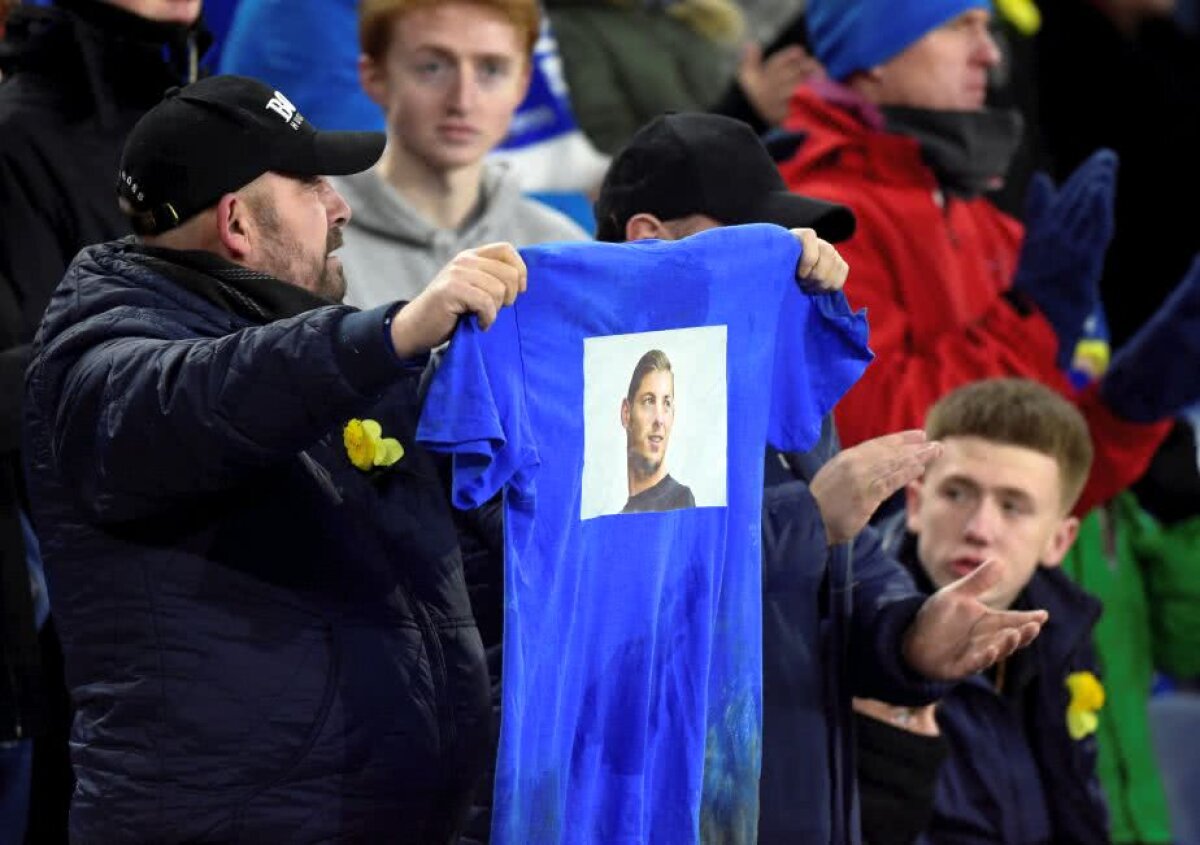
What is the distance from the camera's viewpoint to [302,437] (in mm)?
2725

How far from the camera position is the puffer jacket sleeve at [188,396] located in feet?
8.73

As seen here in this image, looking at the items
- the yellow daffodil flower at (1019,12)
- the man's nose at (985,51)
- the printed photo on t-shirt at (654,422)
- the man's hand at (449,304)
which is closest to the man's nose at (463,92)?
the man's nose at (985,51)

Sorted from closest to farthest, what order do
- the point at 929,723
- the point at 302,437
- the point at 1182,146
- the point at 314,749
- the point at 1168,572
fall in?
the point at 302,437 → the point at 314,749 → the point at 929,723 → the point at 1168,572 → the point at 1182,146

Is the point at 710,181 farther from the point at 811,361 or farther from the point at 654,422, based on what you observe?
the point at 654,422

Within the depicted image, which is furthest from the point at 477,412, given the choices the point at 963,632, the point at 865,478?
the point at 963,632

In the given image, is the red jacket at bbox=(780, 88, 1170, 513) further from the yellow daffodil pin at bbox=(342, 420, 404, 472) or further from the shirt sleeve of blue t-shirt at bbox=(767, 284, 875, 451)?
the yellow daffodil pin at bbox=(342, 420, 404, 472)

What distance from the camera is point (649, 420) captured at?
3082mm

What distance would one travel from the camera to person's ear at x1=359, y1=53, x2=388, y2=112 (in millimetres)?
4539

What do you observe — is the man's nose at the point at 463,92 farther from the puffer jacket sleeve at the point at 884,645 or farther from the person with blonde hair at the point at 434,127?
the puffer jacket sleeve at the point at 884,645

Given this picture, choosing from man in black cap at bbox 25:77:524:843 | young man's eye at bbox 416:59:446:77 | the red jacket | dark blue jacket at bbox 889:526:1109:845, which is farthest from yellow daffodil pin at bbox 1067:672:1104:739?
young man's eye at bbox 416:59:446:77

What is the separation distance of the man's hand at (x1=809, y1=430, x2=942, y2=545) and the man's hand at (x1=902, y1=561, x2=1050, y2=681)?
200 millimetres

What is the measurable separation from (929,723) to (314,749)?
4.34ft

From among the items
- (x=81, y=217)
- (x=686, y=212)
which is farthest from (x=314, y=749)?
(x=81, y=217)

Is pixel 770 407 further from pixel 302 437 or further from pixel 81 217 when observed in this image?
pixel 81 217
